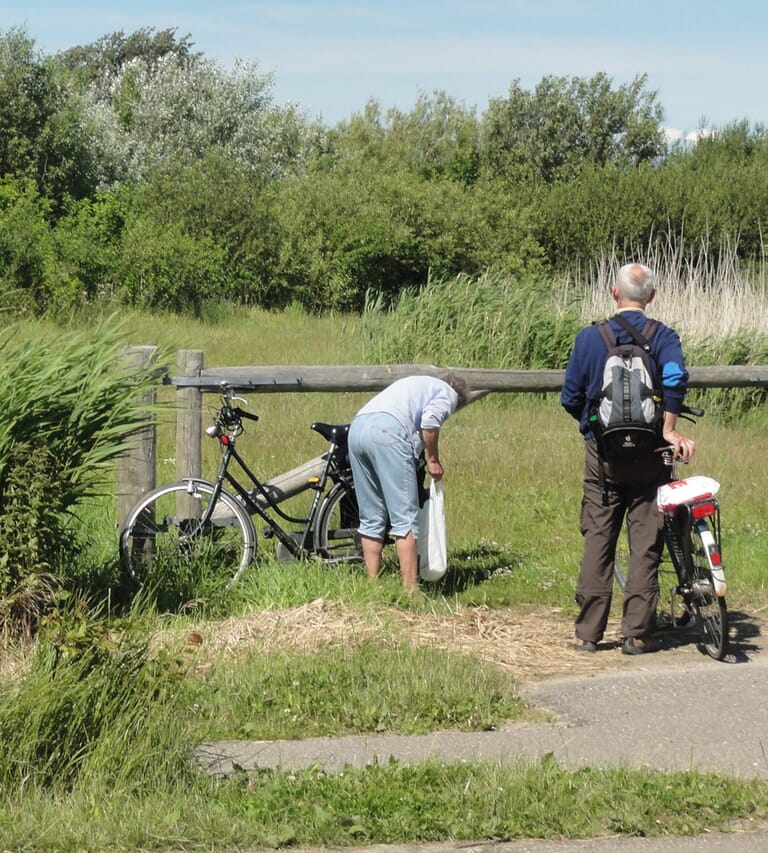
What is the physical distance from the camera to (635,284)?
7.09 meters

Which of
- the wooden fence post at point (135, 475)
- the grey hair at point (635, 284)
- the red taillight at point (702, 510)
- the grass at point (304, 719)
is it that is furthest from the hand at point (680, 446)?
the wooden fence post at point (135, 475)

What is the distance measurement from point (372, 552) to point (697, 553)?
2054 mm

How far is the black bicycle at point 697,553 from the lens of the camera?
6.90 meters

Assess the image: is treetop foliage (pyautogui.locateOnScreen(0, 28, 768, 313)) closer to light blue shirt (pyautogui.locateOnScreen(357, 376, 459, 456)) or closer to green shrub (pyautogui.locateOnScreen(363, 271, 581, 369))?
green shrub (pyautogui.locateOnScreen(363, 271, 581, 369))

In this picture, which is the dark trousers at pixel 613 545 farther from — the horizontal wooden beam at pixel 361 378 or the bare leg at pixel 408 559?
the horizontal wooden beam at pixel 361 378

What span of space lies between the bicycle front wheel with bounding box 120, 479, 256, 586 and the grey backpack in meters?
2.43

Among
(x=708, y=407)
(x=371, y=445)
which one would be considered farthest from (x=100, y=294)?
(x=371, y=445)

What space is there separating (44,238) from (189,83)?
34.8 meters

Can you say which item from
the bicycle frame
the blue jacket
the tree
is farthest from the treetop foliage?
the blue jacket

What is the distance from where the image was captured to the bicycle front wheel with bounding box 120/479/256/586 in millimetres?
8000

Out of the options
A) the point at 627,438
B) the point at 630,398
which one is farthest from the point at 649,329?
the point at 627,438

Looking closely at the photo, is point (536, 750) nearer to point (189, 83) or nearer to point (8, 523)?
point (8, 523)

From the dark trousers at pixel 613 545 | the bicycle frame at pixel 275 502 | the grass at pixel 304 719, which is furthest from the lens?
the bicycle frame at pixel 275 502

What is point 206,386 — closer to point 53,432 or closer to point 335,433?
point 335,433
